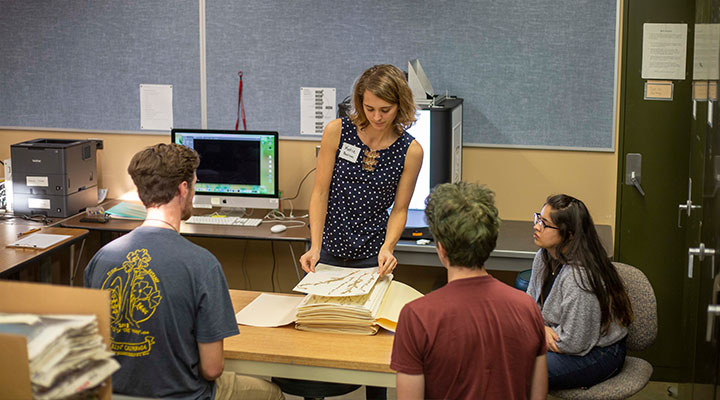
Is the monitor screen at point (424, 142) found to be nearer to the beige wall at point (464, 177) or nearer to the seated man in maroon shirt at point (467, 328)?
the beige wall at point (464, 177)

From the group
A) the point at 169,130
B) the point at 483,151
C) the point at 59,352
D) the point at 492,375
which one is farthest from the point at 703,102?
the point at 169,130

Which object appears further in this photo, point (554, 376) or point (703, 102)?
point (703, 102)

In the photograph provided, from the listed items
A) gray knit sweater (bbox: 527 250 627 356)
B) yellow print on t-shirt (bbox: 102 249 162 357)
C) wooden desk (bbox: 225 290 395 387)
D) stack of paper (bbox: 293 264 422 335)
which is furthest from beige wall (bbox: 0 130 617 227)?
yellow print on t-shirt (bbox: 102 249 162 357)

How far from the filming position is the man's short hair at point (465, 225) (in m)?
1.54

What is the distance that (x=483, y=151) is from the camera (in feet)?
12.0

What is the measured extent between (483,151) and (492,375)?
2263 millimetres

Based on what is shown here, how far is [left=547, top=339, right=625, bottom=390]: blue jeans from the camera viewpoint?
226 cm

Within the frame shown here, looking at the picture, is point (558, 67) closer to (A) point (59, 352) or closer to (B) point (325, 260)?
(B) point (325, 260)

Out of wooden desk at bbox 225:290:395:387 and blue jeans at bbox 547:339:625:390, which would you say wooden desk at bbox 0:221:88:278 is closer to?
wooden desk at bbox 225:290:395:387

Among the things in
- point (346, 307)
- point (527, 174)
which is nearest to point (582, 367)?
point (346, 307)

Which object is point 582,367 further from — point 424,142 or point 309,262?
point 424,142

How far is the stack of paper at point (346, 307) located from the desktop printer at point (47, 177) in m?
1.96

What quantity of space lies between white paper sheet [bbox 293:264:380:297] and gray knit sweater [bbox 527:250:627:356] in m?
0.55

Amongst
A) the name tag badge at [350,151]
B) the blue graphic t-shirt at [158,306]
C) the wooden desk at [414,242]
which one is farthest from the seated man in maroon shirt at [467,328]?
the wooden desk at [414,242]
